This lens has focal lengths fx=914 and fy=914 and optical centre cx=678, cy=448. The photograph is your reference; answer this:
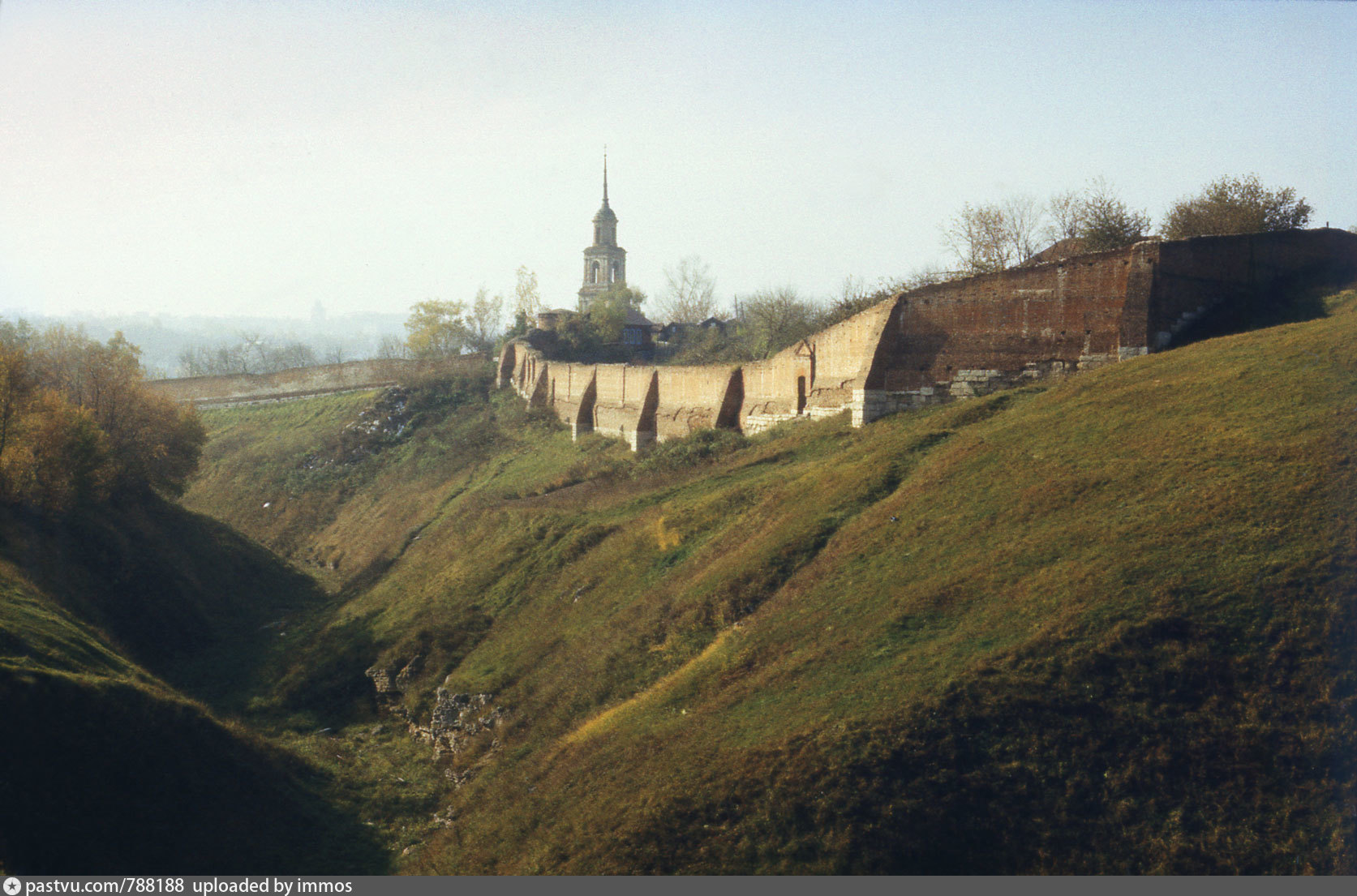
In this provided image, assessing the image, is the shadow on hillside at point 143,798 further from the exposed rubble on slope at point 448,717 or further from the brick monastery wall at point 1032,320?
the brick monastery wall at point 1032,320

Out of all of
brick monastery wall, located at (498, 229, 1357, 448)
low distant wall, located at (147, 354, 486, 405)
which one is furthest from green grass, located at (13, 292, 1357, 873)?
low distant wall, located at (147, 354, 486, 405)

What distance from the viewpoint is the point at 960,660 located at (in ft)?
29.5

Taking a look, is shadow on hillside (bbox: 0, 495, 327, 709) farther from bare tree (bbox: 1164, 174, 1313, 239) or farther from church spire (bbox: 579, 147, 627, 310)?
church spire (bbox: 579, 147, 627, 310)

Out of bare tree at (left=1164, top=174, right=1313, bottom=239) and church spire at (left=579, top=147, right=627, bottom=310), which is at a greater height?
church spire at (left=579, top=147, right=627, bottom=310)

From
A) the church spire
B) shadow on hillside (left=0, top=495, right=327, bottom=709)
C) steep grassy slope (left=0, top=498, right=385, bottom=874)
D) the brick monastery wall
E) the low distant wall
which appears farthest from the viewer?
the church spire

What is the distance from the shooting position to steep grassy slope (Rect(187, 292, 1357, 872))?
761 cm

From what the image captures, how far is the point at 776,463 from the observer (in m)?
19.0

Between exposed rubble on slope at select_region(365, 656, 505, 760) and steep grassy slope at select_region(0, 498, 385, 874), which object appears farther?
exposed rubble on slope at select_region(365, 656, 505, 760)

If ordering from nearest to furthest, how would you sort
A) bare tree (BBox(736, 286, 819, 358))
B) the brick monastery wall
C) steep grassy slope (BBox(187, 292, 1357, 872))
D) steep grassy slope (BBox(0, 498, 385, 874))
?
1. steep grassy slope (BBox(187, 292, 1357, 872))
2. steep grassy slope (BBox(0, 498, 385, 874))
3. the brick monastery wall
4. bare tree (BBox(736, 286, 819, 358))

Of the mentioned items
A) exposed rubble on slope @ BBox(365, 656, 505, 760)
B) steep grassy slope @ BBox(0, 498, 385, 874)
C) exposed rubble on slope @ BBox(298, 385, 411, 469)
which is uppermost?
exposed rubble on slope @ BBox(298, 385, 411, 469)

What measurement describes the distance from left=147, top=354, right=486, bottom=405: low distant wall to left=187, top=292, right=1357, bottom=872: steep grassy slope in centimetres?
3233

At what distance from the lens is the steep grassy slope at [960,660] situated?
761 centimetres

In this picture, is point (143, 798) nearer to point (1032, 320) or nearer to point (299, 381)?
point (1032, 320)
